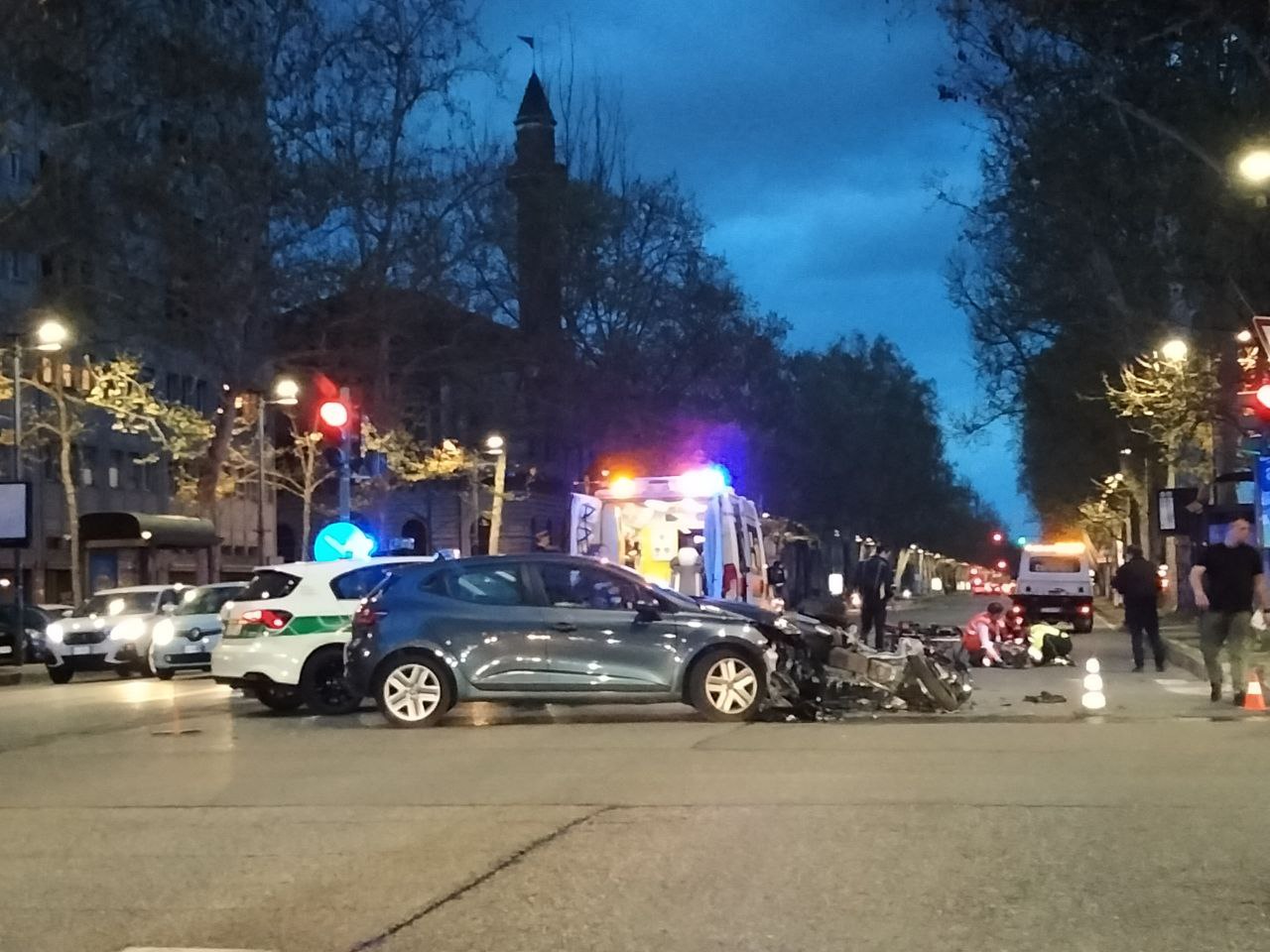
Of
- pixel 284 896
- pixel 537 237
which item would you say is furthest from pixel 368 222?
pixel 284 896

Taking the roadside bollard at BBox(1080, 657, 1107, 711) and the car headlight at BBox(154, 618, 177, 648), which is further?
the car headlight at BBox(154, 618, 177, 648)

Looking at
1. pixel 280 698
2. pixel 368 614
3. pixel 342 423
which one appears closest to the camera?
pixel 368 614

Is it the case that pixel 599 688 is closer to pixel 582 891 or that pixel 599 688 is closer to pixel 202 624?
pixel 582 891

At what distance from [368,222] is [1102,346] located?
1736 centimetres

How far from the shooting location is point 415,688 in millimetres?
16125

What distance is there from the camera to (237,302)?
3878cm

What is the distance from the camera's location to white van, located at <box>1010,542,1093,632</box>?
43.0 meters

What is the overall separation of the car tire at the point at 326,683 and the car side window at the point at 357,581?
1.81 ft

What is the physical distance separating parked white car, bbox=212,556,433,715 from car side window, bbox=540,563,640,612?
238 cm

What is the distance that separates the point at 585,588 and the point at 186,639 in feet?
46.0

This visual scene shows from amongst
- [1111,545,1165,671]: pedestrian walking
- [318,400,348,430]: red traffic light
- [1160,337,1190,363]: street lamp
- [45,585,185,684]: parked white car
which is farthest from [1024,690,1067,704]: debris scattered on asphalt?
[45,585,185,684]: parked white car

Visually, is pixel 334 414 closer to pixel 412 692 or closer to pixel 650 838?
pixel 412 692

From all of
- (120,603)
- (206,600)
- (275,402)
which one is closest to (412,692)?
(206,600)

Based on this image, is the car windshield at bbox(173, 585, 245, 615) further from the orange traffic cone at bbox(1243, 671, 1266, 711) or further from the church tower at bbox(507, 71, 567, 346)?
the church tower at bbox(507, 71, 567, 346)
